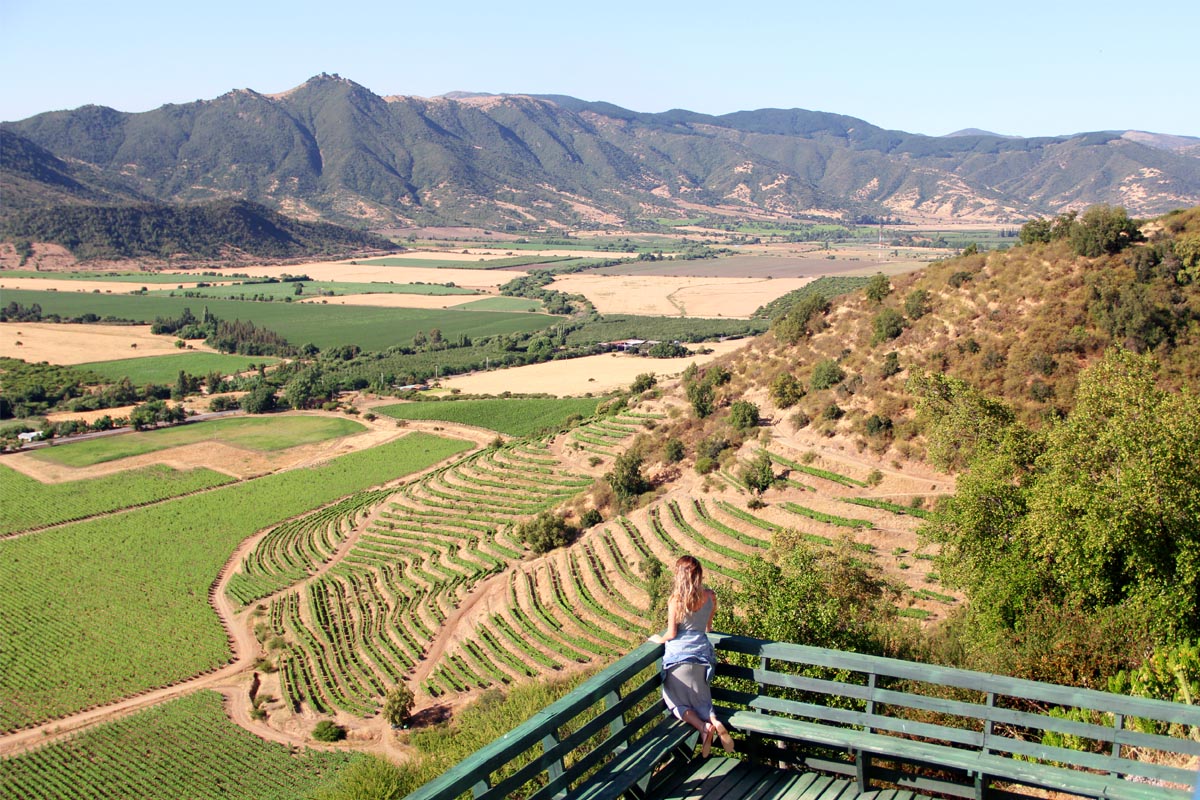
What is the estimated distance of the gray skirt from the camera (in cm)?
764

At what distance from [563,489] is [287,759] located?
82.4 ft

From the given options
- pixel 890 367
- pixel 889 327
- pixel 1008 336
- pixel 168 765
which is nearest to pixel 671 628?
pixel 168 765

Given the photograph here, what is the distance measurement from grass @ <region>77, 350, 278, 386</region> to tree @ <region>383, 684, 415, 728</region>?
304ft

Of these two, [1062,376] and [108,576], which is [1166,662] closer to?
[1062,376]

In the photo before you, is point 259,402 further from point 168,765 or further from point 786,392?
point 786,392

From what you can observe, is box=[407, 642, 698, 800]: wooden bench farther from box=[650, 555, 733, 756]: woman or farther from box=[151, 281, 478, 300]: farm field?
box=[151, 281, 478, 300]: farm field

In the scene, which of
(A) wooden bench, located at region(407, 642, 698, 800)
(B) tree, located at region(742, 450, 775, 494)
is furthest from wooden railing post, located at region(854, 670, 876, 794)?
(B) tree, located at region(742, 450, 775, 494)

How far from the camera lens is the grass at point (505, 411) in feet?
287

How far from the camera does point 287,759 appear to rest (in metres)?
35.3

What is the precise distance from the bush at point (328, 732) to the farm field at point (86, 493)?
4304 centimetres

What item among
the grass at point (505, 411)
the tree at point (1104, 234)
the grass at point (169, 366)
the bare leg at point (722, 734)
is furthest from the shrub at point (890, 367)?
the grass at point (169, 366)

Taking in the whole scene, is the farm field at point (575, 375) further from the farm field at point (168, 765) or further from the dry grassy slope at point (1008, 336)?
the farm field at point (168, 765)

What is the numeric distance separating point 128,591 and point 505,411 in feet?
149

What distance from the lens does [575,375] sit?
356ft
